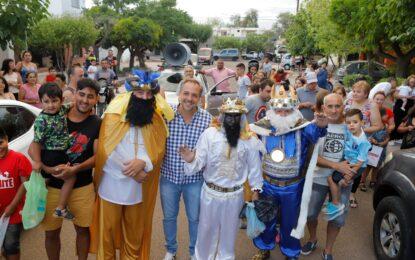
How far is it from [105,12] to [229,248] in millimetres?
32735

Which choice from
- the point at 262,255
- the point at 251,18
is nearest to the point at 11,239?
Result: the point at 262,255

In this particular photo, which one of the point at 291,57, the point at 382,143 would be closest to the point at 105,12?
the point at 291,57

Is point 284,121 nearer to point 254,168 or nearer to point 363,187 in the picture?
point 254,168

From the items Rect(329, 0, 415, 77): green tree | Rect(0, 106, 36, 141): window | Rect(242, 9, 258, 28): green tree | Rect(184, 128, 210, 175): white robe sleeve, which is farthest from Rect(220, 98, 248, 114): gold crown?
Rect(242, 9, 258, 28): green tree

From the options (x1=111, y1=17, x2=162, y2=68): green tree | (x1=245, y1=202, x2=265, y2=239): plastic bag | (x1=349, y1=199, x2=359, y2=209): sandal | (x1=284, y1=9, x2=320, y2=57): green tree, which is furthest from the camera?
(x1=284, y1=9, x2=320, y2=57): green tree

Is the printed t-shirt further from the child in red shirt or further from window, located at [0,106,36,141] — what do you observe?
window, located at [0,106,36,141]

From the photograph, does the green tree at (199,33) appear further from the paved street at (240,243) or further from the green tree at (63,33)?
the paved street at (240,243)

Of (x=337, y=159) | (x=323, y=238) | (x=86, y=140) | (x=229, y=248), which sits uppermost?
(x=86, y=140)

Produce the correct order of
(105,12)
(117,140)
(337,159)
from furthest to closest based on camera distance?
(105,12)
(337,159)
(117,140)

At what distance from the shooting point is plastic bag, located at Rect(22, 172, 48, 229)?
3.00 m

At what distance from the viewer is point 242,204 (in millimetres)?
3547

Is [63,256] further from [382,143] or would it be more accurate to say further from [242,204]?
[382,143]

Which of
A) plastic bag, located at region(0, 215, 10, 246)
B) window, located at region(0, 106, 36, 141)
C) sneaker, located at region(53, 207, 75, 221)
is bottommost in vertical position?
plastic bag, located at region(0, 215, 10, 246)

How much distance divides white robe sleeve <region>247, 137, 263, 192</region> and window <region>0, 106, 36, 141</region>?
104 inches
